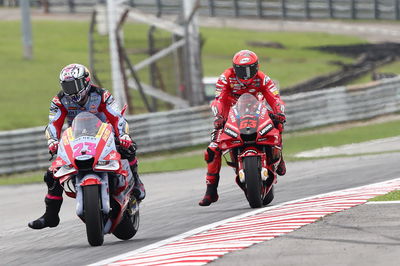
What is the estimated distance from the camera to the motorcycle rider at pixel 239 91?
41.0ft

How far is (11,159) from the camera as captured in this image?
22.2m

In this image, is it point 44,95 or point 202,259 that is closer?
point 202,259

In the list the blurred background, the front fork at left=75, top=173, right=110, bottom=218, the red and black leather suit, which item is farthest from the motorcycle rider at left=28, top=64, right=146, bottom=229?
the blurred background

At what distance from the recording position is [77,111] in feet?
35.3

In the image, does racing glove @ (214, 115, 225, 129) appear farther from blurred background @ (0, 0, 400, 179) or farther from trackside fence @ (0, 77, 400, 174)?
trackside fence @ (0, 77, 400, 174)

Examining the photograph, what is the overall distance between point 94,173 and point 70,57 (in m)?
35.3

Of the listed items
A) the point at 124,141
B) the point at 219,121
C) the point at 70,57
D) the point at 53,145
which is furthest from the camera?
the point at 70,57

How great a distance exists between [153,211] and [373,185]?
2.88 metres

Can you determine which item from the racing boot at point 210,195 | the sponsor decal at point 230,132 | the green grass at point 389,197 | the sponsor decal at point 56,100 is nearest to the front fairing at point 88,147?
the sponsor decal at point 56,100

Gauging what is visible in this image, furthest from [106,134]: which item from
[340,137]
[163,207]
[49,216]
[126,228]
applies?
[340,137]

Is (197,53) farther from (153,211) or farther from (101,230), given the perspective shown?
(101,230)

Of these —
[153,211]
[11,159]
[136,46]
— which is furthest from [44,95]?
[153,211]

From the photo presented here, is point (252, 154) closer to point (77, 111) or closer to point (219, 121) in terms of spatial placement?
point (219, 121)

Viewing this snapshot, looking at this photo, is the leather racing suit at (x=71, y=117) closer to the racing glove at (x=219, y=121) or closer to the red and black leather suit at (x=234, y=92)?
the racing glove at (x=219, y=121)
